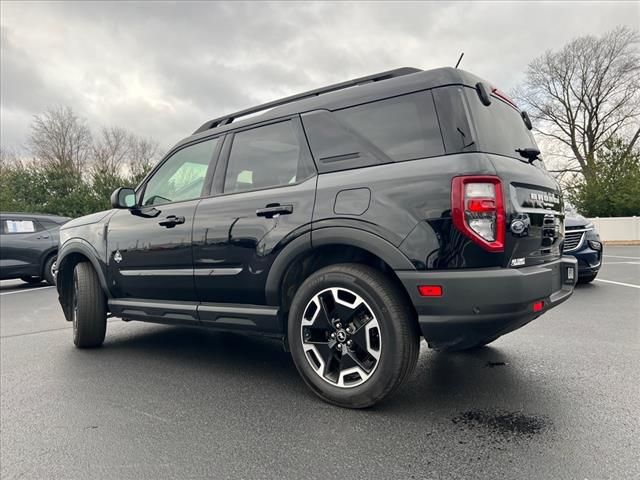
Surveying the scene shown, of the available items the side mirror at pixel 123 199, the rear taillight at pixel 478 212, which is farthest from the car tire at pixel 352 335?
the side mirror at pixel 123 199

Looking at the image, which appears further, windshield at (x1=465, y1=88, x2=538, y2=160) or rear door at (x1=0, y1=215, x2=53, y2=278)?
rear door at (x1=0, y1=215, x2=53, y2=278)

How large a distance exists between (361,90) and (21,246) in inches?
387

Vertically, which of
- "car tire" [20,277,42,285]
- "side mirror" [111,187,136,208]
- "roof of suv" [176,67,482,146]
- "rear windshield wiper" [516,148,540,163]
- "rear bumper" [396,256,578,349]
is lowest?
"car tire" [20,277,42,285]

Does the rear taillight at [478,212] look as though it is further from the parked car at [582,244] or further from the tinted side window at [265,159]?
the parked car at [582,244]

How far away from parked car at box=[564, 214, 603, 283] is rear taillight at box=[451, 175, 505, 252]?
497cm

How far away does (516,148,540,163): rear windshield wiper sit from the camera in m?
2.77

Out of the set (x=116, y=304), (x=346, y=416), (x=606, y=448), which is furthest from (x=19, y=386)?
(x=606, y=448)

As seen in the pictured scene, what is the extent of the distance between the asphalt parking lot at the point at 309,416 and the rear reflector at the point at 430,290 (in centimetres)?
72

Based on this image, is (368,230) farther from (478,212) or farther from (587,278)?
(587,278)

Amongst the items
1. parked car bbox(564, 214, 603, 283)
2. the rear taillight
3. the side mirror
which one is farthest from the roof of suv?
parked car bbox(564, 214, 603, 283)

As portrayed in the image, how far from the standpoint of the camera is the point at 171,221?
3.44 metres

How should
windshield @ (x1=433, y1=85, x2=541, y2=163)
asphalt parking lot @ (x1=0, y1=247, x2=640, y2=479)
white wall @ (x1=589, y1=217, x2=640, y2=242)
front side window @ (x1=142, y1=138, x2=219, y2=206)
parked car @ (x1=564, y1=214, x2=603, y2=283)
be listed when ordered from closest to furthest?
asphalt parking lot @ (x1=0, y1=247, x2=640, y2=479) < windshield @ (x1=433, y1=85, x2=541, y2=163) < front side window @ (x1=142, y1=138, x2=219, y2=206) < parked car @ (x1=564, y1=214, x2=603, y2=283) < white wall @ (x1=589, y1=217, x2=640, y2=242)

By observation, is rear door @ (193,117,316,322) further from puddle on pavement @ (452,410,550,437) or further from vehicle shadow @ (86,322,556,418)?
puddle on pavement @ (452,410,550,437)

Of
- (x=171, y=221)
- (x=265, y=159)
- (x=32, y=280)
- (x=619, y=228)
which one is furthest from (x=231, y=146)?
(x=619, y=228)
